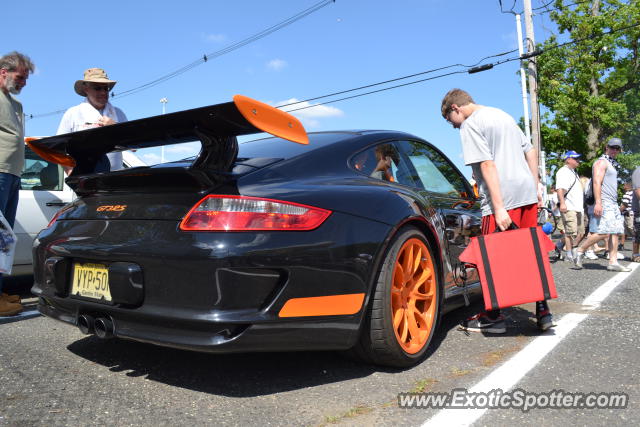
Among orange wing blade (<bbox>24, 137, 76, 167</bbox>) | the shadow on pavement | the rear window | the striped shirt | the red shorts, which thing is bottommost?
the striped shirt

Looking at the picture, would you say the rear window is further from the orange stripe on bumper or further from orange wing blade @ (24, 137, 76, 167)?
orange wing blade @ (24, 137, 76, 167)

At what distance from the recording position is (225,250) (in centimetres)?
202

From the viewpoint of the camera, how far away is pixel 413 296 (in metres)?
2.76

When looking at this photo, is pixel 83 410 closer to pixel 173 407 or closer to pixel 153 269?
pixel 173 407

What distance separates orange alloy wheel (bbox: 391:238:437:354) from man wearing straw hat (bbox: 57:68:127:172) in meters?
2.69

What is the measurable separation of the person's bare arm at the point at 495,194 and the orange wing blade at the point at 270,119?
1.48m

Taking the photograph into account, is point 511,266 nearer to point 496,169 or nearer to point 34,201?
point 496,169

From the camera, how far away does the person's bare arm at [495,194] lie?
10.6 ft

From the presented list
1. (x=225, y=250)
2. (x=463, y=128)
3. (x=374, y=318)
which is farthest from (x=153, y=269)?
(x=463, y=128)

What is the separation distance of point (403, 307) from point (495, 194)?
1.07 m

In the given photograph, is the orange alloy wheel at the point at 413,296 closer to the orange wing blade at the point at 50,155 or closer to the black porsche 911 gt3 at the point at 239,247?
the black porsche 911 gt3 at the point at 239,247

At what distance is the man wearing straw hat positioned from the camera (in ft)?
13.8

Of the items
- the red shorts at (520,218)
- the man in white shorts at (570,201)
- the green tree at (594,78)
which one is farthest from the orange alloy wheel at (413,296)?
the green tree at (594,78)

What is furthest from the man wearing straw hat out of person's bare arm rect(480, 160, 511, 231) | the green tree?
the green tree
